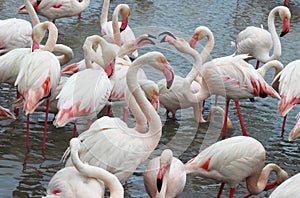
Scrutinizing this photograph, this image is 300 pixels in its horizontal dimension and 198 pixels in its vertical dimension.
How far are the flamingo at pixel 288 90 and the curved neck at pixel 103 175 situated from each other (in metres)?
3.02

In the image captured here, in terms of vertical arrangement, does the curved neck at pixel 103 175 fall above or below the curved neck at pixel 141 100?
below

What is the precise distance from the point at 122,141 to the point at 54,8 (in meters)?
5.62

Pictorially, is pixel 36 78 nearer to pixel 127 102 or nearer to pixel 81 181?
pixel 127 102

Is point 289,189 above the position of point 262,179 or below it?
above

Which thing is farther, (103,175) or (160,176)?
(160,176)

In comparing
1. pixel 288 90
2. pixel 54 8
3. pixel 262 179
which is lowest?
pixel 262 179

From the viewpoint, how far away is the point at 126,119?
7516mm

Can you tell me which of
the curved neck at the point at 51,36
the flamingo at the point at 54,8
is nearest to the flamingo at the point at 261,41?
the flamingo at the point at 54,8

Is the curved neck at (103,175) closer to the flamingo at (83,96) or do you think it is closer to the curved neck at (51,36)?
the flamingo at (83,96)

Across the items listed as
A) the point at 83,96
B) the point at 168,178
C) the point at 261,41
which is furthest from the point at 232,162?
the point at 261,41

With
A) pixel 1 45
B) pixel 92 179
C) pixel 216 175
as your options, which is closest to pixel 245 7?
pixel 1 45

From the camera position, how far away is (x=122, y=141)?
5.68m

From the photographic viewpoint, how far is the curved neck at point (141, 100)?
5.87 metres

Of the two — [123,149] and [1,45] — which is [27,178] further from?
[1,45]
